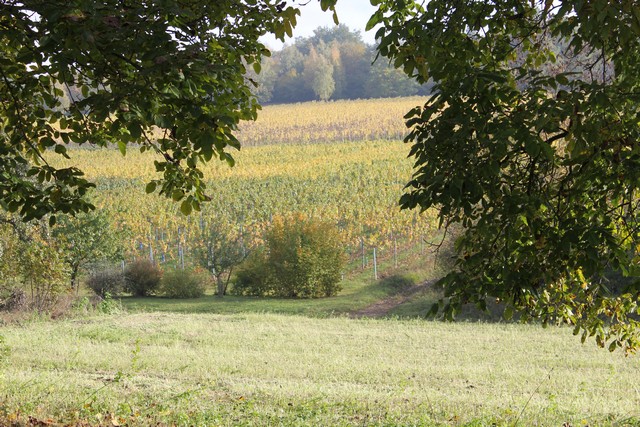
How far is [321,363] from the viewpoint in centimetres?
1278

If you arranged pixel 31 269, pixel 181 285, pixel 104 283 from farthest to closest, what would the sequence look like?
pixel 181 285 → pixel 104 283 → pixel 31 269

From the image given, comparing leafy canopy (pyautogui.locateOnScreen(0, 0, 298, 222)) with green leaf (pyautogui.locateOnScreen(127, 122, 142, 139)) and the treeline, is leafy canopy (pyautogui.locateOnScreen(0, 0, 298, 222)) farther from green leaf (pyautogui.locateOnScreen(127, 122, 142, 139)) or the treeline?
the treeline

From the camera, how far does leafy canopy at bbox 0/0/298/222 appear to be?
4.00m

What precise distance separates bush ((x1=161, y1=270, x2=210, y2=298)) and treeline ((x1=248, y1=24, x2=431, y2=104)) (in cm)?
6598

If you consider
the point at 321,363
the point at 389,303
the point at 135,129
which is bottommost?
the point at 389,303

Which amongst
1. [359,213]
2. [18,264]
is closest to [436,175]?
[18,264]

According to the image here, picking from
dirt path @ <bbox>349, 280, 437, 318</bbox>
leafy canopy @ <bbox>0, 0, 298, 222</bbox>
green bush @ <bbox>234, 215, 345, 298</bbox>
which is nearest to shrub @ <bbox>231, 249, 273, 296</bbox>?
green bush @ <bbox>234, 215, 345, 298</bbox>

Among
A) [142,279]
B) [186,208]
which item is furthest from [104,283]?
[186,208]

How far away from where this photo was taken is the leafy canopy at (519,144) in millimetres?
4082

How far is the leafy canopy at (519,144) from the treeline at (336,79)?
291 feet

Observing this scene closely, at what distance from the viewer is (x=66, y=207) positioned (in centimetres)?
566

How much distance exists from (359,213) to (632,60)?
113 feet

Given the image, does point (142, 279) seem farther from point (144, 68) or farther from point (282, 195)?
point (144, 68)

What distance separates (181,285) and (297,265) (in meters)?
4.96
